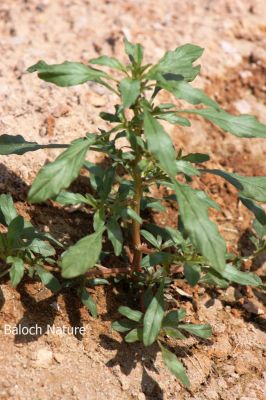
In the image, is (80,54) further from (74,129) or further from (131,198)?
(131,198)

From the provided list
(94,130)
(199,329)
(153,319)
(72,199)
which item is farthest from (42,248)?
(94,130)

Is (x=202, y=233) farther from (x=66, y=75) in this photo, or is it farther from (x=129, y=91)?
(x=66, y=75)

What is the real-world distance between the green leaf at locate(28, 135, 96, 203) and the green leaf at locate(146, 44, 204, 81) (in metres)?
0.48

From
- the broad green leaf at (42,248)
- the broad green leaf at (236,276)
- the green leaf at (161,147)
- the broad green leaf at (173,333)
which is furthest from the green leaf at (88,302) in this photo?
the green leaf at (161,147)

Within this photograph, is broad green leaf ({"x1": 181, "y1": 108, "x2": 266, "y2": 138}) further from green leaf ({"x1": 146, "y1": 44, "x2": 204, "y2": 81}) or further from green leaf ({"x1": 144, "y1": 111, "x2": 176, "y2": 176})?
green leaf ({"x1": 144, "y1": 111, "x2": 176, "y2": 176})

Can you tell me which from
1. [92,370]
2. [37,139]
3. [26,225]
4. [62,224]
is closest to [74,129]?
[37,139]

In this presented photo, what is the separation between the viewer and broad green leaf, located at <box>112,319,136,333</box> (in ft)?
8.39

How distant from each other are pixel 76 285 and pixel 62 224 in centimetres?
41

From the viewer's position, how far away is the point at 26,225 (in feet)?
8.81

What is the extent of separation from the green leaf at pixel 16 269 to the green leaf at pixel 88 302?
32cm

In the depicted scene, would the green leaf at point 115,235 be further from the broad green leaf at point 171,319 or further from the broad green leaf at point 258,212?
the broad green leaf at point 258,212

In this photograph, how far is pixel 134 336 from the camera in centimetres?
250

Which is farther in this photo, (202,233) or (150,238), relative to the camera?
(150,238)

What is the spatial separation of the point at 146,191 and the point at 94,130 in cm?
66
